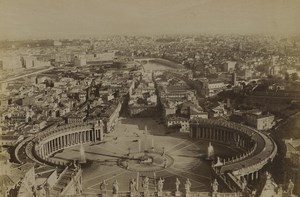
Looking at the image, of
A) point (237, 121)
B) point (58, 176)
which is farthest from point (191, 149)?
point (58, 176)

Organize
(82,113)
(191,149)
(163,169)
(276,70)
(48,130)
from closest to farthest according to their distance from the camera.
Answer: (163,169) → (191,149) → (48,130) → (82,113) → (276,70)

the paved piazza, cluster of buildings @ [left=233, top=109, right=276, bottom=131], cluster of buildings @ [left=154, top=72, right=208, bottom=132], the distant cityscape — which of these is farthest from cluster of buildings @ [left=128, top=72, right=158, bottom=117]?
cluster of buildings @ [left=233, top=109, right=276, bottom=131]

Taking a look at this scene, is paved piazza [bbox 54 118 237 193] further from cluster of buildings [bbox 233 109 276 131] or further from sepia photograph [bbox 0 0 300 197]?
cluster of buildings [bbox 233 109 276 131]

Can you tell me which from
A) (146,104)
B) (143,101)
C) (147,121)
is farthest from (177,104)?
(143,101)

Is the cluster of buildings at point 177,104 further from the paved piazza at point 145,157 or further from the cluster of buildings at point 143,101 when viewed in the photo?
the paved piazza at point 145,157

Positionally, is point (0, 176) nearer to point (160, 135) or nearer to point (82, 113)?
point (160, 135)

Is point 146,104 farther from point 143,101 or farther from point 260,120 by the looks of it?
point 260,120
